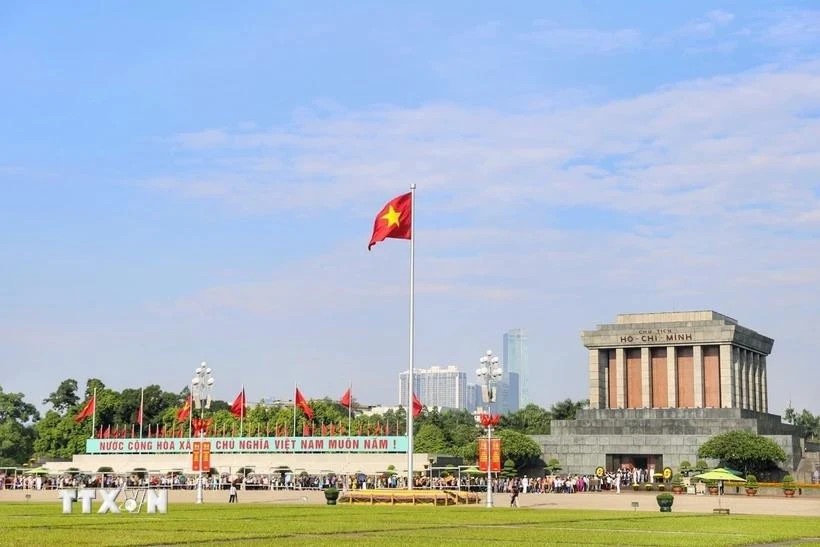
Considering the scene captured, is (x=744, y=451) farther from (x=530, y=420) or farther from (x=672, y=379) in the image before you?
(x=530, y=420)

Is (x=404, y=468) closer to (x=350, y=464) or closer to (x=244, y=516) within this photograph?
(x=350, y=464)

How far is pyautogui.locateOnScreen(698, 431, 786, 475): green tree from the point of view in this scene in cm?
7794

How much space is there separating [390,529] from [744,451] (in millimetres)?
53688

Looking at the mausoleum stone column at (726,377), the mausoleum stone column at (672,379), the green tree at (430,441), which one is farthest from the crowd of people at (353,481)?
the green tree at (430,441)

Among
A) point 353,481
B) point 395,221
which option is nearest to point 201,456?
point 353,481

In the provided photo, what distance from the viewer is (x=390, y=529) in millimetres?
30359

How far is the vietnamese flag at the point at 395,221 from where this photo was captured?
159 feet

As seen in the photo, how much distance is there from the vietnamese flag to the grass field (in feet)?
41.7

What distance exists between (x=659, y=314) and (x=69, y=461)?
6180 centimetres

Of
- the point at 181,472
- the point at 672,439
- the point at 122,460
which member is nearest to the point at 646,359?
the point at 672,439

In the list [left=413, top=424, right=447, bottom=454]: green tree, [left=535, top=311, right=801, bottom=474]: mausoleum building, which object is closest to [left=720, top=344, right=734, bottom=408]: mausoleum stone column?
[left=535, top=311, right=801, bottom=474]: mausoleum building

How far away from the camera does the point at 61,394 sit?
134m

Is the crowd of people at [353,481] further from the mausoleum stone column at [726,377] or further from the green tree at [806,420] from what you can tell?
the green tree at [806,420]

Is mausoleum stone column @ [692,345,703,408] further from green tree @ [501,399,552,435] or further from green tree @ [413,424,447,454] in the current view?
green tree @ [501,399,552,435]
